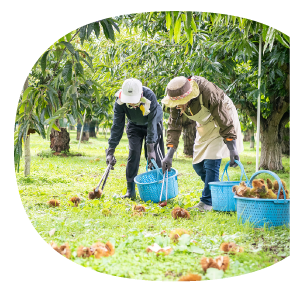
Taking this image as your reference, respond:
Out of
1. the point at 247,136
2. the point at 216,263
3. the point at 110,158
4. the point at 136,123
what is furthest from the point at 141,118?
the point at 247,136

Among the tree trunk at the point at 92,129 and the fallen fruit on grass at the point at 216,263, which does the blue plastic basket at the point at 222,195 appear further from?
the tree trunk at the point at 92,129

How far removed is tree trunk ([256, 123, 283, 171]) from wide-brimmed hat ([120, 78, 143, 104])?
245 cm

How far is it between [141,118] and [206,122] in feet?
2.19

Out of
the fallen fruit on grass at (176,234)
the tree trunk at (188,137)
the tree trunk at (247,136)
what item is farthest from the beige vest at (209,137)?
the tree trunk at (247,136)

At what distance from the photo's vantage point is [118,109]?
306 cm

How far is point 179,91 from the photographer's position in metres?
2.28

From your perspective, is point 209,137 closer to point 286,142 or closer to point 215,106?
point 215,106

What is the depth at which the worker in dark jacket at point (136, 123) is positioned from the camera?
277cm

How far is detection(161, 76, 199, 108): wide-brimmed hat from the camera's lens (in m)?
2.28

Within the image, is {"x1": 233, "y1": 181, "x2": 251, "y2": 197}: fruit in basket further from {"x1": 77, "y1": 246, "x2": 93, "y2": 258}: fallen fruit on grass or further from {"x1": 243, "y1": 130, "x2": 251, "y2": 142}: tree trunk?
{"x1": 243, "y1": 130, "x2": 251, "y2": 142}: tree trunk

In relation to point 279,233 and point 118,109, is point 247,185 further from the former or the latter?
point 118,109

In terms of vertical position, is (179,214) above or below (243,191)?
below

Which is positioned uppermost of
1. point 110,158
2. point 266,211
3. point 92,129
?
point 92,129

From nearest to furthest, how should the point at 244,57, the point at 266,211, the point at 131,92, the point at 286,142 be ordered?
the point at 266,211, the point at 131,92, the point at 244,57, the point at 286,142
